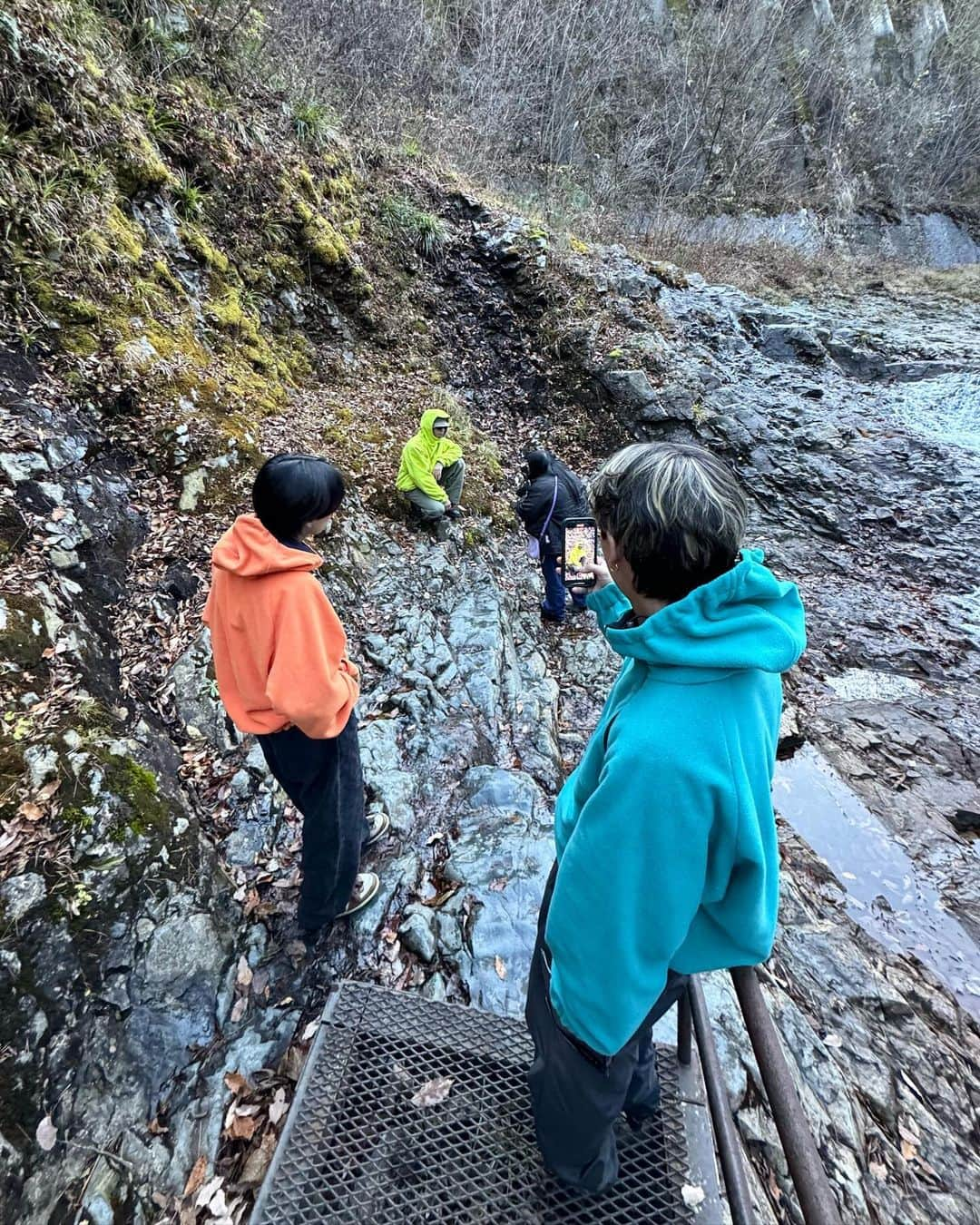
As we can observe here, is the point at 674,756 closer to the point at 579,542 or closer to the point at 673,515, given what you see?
the point at 673,515

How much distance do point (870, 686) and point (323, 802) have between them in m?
6.15

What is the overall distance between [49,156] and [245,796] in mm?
6532

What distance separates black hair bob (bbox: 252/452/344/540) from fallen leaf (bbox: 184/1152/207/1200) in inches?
91.0

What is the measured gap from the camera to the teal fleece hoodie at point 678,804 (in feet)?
3.78

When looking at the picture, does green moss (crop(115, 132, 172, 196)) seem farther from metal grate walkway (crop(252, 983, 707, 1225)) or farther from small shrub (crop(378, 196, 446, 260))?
metal grate walkway (crop(252, 983, 707, 1225))

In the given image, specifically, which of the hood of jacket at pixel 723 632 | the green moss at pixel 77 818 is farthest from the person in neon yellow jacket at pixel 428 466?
the hood of jacket at pixel 723 632

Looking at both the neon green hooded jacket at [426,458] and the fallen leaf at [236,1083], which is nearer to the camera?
the fallen leaf at [236,1083]

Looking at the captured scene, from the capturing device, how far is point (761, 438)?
34.0 feet

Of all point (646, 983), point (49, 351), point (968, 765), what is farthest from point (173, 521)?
point (968, 765)

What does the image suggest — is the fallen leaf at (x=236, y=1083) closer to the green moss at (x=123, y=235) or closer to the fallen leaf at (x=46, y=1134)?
the fallen leaf at (x=46, y=1134)

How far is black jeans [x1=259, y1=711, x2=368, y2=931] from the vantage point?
2.47 m

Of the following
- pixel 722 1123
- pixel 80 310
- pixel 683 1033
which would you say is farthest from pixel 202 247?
pixel 722 1123

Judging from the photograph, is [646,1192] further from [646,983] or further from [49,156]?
[49,156]

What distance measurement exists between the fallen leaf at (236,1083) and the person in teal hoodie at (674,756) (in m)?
1.78
